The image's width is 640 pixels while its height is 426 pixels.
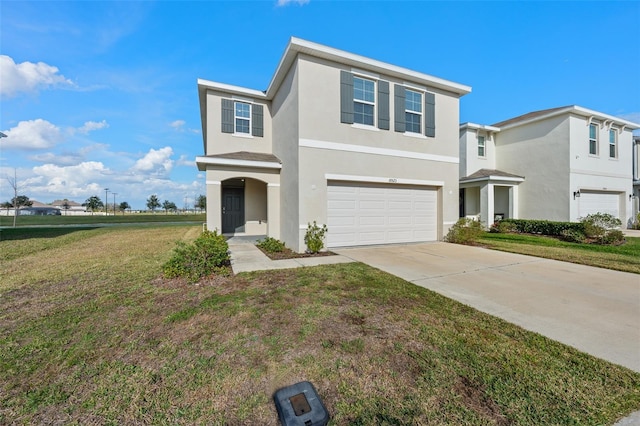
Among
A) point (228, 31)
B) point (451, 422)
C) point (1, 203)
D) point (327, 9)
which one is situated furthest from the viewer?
point (1, 203)

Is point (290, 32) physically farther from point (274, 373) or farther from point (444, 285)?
point (274, 373)

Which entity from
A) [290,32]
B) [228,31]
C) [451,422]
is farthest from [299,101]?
[451,422]

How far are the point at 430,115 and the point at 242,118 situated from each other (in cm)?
783

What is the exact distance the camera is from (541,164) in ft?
48.5

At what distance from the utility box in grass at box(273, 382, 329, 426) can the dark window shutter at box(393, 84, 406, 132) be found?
9.36m

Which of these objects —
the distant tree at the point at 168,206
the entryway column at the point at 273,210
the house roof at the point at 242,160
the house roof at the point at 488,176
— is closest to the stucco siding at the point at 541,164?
the house roof at the point at 488,176

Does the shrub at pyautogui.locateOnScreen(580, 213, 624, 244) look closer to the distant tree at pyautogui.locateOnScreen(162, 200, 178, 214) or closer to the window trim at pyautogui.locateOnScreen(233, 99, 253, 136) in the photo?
the window trim at pyautogui.locateOnScreen(233, 99, 253, 136)

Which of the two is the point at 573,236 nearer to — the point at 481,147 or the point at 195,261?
the point at 481,147

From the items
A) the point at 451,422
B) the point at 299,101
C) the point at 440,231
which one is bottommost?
the point at 451,422

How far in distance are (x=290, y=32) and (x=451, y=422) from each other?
9.92m

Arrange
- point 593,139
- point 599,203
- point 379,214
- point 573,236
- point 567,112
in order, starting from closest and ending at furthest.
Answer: point 379,214, point 573,236, point 567,112, point 593,139, point 599,203

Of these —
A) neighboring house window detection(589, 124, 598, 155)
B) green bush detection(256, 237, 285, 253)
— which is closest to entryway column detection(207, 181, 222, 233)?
green bush detection(256, 237, 285, 253)

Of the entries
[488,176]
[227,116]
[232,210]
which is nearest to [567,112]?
[488,176]

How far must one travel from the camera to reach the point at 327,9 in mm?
9211
